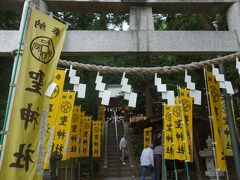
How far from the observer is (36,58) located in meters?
3.58

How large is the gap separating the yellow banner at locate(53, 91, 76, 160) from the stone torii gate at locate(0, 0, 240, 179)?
188 inches

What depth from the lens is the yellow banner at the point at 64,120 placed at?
32.0 feet

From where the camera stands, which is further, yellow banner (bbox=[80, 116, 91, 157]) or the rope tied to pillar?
yellow banner (bbox=[80, 116, 91, 157])

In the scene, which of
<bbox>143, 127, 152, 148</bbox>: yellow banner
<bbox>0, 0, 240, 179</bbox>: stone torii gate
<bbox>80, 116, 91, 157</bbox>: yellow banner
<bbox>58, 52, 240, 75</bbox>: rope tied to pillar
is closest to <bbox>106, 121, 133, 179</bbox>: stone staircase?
<bbox>143, 127, 152, 148</bbox>: yellow banner

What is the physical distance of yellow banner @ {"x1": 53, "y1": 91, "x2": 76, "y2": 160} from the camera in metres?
9.76

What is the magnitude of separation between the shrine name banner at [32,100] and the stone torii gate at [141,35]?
1.11 m

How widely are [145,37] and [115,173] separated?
13819 mm

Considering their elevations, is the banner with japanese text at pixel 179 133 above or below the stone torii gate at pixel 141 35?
below

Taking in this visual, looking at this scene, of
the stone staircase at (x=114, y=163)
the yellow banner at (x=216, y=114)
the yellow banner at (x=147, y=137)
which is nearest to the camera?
the yellow banner at (x=216, y=114)

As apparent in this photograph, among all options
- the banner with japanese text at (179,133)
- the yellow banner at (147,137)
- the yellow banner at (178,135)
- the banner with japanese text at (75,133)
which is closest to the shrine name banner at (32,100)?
the banner with japanese text at (179,133)

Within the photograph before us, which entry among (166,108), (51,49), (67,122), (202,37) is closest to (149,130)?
(166,108)

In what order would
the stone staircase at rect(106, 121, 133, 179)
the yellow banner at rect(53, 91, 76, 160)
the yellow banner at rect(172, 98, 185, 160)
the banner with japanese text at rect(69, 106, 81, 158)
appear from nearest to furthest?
1. the yellow banner at rect(53, 91, 76, 160)
2. the yellow banner at rect(172, 98, 185, 160)
3. the banner with japanese text at rect(69, 106, 81, 158)
4. the stone staircase at rect(106, 121, 133, 179)

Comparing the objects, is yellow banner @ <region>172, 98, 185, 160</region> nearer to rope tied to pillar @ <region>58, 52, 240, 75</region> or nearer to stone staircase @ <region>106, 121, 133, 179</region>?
rope tied to pillar @ <region>58, 52, 240, 75</region>

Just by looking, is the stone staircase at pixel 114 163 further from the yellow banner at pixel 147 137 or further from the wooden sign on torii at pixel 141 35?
the wooden sign on torii at pixel 141 35
